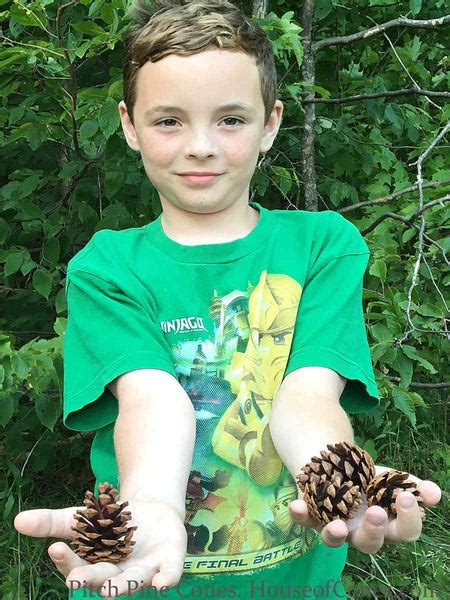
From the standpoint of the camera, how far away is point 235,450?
6.10ft

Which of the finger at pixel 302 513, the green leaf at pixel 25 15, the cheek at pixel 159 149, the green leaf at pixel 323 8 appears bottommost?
the green leaf at pixel 323 8

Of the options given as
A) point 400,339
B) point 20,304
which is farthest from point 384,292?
point 20,304

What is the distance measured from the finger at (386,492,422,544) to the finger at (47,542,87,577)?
0.46 m

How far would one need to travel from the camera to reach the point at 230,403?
1.87 meters

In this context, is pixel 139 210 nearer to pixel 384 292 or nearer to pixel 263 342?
pixel 384 292

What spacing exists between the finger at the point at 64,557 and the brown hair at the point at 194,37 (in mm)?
976

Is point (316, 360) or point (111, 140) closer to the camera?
point (316, 360)

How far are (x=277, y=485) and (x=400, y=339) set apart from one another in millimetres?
1132

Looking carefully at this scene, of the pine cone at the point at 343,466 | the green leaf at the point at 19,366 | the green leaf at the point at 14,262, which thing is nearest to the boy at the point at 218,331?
the pine cone at the point at 343,466

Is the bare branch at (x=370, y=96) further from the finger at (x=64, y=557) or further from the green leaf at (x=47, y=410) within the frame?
the finger at (x=64, y=557)

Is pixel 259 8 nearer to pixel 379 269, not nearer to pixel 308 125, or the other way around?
pixel 308 125

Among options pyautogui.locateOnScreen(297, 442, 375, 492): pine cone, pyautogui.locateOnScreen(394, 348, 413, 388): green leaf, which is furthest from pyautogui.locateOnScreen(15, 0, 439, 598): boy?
pyautogui.locateOnScreen(394, 348, 413, 388): green leaf

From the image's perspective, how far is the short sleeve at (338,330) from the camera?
6.22 ft

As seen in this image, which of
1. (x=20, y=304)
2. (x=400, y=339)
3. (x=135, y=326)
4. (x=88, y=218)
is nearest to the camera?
(x=135, y=326)
